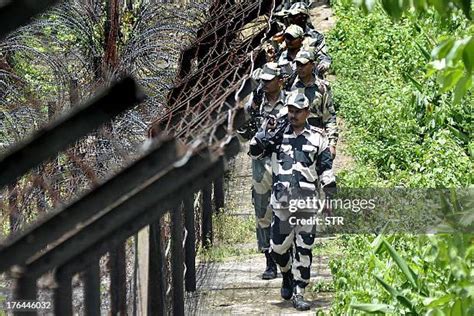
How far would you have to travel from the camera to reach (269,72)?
31.1 feet

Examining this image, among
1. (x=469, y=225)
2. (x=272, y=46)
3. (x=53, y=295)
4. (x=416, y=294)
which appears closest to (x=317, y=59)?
(x=272, y=46)

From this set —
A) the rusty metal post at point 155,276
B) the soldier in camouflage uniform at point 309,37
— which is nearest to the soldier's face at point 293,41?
the soldier in camouflage uniform at point 309,37

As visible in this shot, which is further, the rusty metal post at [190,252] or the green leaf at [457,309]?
the rusty metal post at [190,252]

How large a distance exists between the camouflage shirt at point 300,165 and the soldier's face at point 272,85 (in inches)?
18.5

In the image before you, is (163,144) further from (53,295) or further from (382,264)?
(382,264)

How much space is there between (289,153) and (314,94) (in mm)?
773

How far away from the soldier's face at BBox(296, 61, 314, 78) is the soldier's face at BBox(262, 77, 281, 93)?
21 cm

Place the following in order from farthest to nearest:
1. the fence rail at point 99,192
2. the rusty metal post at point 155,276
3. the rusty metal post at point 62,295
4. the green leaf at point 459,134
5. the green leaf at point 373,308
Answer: the green leaf at point 459,134 < the rusty metal post at point 155,276 < the green leaf at point 373,308 < the rusty metal post at point 62,295 < the fence rail at point 99,192

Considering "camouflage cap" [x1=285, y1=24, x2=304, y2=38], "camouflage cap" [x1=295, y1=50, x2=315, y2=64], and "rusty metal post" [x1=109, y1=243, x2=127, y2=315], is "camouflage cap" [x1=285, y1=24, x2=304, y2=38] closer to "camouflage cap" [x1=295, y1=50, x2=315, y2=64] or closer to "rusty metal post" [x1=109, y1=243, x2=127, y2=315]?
"camouflage cap" [x1=295, y1=50, x2=315, y2=64]

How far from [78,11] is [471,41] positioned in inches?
353

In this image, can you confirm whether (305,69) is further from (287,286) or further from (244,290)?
(244,290)

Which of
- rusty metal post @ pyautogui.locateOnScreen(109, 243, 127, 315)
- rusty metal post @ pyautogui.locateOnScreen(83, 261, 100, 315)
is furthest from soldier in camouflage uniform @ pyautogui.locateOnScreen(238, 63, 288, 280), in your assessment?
rusty metal post @ pyautogui.locateOnScreen(83, 261, 100, 315)

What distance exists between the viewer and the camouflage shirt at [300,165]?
9.05 metres

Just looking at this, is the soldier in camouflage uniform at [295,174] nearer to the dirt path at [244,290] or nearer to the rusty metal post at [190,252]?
the dirt path at [244,290]
